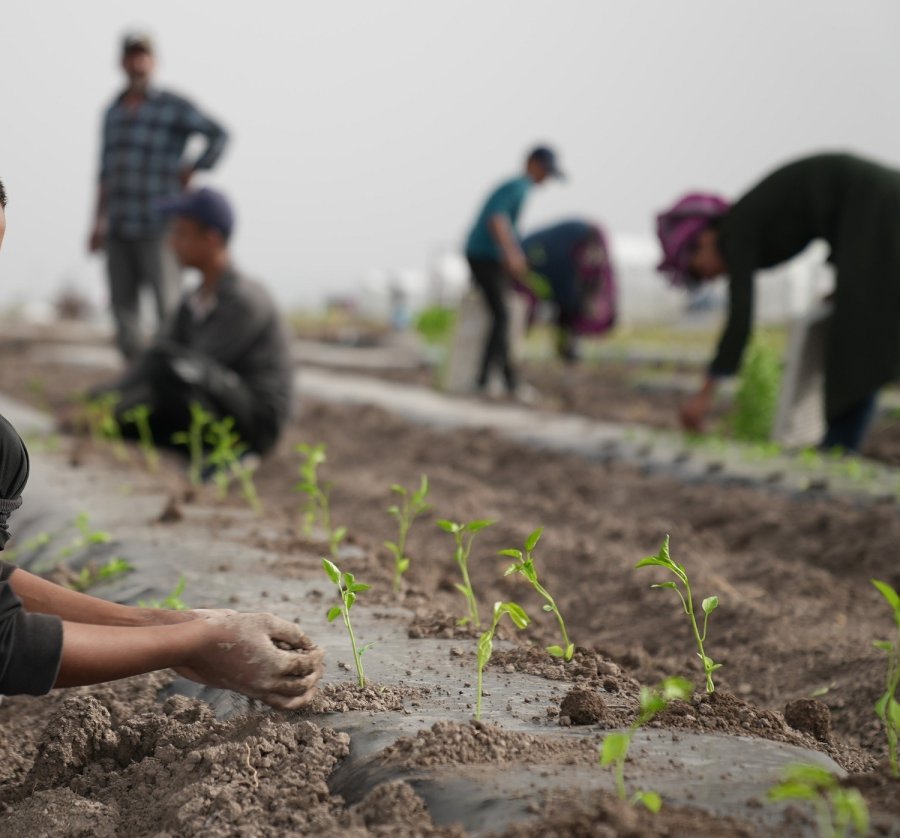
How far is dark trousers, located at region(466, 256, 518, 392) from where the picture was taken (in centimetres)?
774

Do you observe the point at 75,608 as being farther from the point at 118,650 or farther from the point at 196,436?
the point at 196,436

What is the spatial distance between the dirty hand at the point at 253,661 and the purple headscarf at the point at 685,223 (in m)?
3.29

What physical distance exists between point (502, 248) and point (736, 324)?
10.3ft

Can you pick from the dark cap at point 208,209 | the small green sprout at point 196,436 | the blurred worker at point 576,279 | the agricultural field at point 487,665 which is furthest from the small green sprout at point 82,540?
the blurred worker at point 576,279

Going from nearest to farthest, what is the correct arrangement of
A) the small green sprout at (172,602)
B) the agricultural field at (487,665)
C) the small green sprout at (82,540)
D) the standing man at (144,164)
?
1. the agricultural field at (487,665)
2. the small green sprout at (172,602)
3. the small green sprout at (82,540)
4. the standing man at (144,164)

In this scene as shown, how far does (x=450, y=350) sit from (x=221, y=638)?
698cm

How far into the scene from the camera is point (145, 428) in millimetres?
4203

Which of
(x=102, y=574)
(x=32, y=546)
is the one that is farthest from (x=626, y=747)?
(x=32, y=546)

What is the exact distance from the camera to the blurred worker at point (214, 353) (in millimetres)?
4301

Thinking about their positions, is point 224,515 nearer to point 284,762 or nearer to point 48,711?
point 48,711

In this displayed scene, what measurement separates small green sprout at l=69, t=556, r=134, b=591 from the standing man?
3783mm

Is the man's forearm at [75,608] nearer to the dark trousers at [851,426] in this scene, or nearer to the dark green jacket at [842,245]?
the dark green jacket at [842,245]

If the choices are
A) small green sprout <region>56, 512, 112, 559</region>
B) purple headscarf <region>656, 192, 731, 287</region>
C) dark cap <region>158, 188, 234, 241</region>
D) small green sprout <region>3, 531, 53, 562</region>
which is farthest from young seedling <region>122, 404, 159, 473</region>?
purple headscarf <region>656, 192, 731, 287</region>

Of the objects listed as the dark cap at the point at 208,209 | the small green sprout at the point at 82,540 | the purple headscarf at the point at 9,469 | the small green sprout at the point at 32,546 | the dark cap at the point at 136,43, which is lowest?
the small green sprout at the point at 32,546
